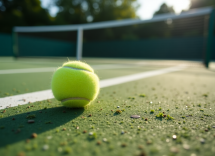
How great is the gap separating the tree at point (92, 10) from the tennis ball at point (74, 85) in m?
33.7

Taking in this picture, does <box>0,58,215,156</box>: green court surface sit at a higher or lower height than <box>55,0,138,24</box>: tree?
lower

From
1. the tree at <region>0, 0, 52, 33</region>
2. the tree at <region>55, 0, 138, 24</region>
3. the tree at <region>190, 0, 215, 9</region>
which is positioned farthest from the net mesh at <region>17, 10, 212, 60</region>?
the tree at <region>190, 0, 215, 9</region>

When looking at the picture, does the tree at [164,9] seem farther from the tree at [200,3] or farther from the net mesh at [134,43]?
the net mesh at [134,43]

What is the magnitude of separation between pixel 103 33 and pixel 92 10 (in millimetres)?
7821

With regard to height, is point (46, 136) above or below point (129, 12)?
below

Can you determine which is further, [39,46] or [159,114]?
[39,46]

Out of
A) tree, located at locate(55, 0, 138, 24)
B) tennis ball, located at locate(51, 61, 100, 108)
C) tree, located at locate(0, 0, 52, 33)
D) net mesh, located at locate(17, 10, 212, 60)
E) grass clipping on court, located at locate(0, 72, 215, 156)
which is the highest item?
tree, located at locate(55, 0, 138, 24)

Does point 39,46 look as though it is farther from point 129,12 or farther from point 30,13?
point 129,12

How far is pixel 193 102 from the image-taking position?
2.39 metres

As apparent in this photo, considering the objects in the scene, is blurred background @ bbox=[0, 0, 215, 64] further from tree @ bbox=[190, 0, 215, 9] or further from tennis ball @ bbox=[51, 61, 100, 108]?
tennis ball @ bbox=[51, 61, 100, 108]

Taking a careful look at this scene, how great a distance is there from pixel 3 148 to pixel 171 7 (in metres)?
39.0

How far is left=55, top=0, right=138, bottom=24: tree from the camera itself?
112 feet

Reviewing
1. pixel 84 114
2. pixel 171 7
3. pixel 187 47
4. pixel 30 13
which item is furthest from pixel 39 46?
pixel 171 7

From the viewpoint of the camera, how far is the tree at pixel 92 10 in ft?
112
